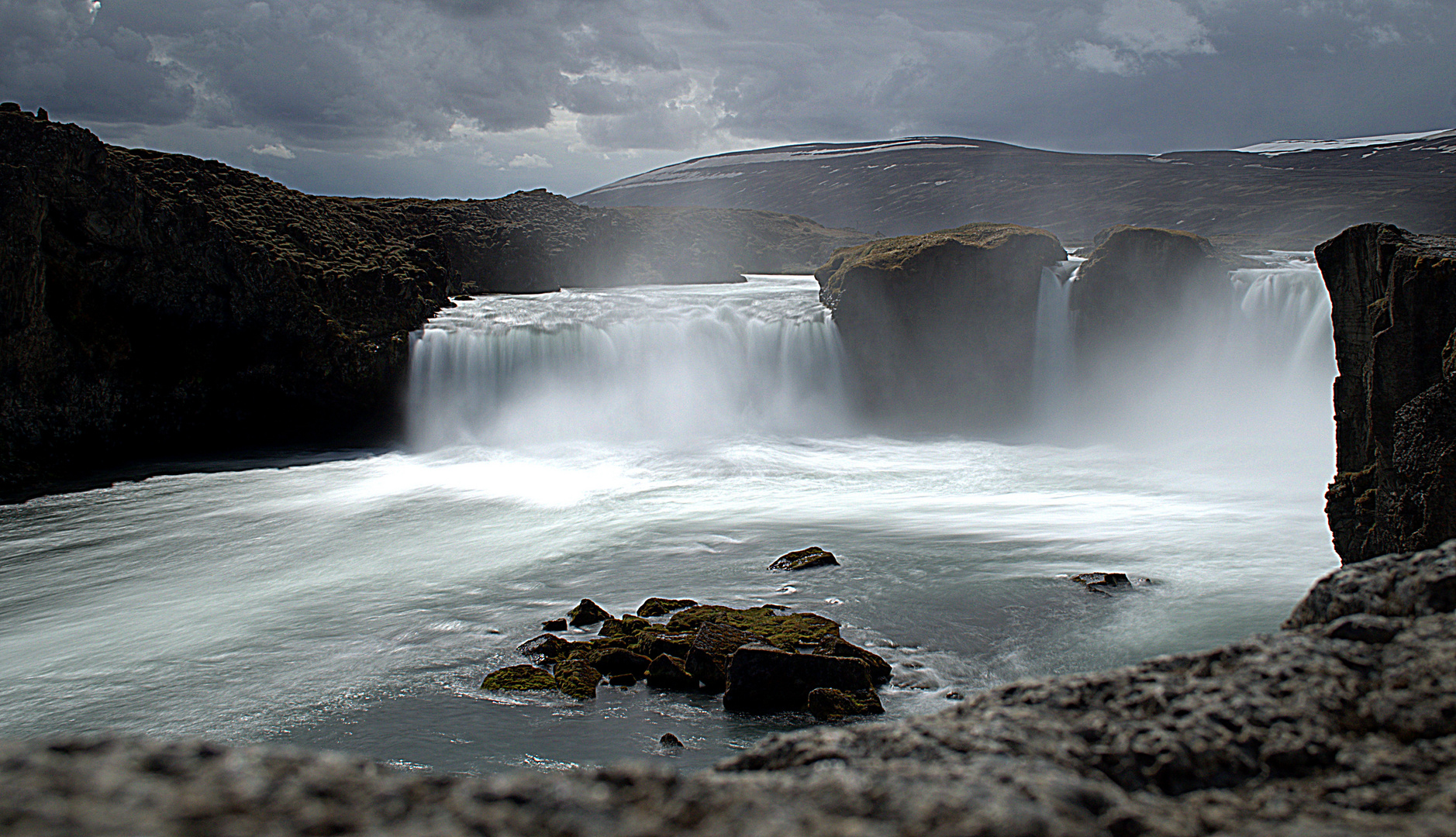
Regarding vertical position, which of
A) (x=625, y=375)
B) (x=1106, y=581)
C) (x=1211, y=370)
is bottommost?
(x=1106, y=581)

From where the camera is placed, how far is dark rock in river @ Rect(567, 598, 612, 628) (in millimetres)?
10555

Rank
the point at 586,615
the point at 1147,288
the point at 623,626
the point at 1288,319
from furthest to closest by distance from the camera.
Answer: the point at 1147,288 < the point at 1288,319 < the point at 586,615 < the point at 623,626

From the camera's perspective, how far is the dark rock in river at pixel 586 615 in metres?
10.6

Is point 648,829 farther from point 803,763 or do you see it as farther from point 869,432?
point 869,432

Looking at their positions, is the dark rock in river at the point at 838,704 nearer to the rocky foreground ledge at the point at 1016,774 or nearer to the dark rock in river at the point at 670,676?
the dark rock in river at the point at 670,676

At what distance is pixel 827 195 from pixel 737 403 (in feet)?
331

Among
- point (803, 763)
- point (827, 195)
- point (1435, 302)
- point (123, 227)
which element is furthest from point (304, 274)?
point (827, 195)

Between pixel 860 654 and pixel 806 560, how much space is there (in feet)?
12.7

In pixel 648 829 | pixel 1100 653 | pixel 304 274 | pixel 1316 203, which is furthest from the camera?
pixel 1316 203

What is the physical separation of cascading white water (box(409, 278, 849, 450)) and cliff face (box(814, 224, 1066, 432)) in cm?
136

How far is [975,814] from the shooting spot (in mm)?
1359

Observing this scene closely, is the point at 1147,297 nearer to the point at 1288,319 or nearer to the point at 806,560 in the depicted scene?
the point at 1288,319

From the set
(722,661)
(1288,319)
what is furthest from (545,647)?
(1288,319)

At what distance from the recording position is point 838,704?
7.86m
